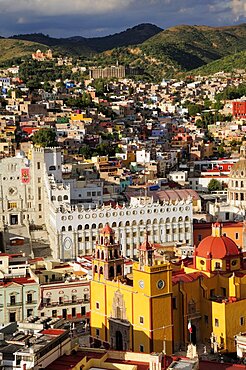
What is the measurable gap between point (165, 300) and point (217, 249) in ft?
18.4

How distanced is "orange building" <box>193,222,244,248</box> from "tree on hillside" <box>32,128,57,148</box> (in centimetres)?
2655

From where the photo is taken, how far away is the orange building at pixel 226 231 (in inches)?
2351

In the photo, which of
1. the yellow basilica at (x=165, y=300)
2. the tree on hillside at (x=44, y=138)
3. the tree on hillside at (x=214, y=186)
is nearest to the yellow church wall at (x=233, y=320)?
the yellow basilica at (x=165, y=300)

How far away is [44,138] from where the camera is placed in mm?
83250

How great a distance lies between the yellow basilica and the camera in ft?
125

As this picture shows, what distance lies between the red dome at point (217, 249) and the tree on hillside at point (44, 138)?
135ft

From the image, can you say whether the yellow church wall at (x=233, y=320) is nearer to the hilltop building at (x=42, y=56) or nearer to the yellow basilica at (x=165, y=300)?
the yellow basilica at (x=165, y=300)

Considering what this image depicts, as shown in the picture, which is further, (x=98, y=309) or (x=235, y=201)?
(x=235, y=201)

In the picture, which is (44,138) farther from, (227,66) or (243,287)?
(227,66)

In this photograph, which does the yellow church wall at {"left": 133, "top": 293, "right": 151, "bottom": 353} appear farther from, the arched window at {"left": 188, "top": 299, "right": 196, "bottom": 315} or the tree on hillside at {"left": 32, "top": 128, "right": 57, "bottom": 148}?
the tree on hillside at {"left": 32, "top": 128, "right": 57, "bottom": 148}

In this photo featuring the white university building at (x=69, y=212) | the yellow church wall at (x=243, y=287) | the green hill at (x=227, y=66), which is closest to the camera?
the yellow church wall at (x=243, y=287)

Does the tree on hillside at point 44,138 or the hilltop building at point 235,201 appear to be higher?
the tree on hillside at point 44,138

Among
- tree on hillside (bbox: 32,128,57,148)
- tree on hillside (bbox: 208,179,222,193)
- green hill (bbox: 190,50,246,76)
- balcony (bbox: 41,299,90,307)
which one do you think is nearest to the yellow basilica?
balcony (bbox: 41,299,90,307)

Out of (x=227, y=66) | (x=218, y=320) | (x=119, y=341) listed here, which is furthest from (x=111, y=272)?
(x=227, y=66)
